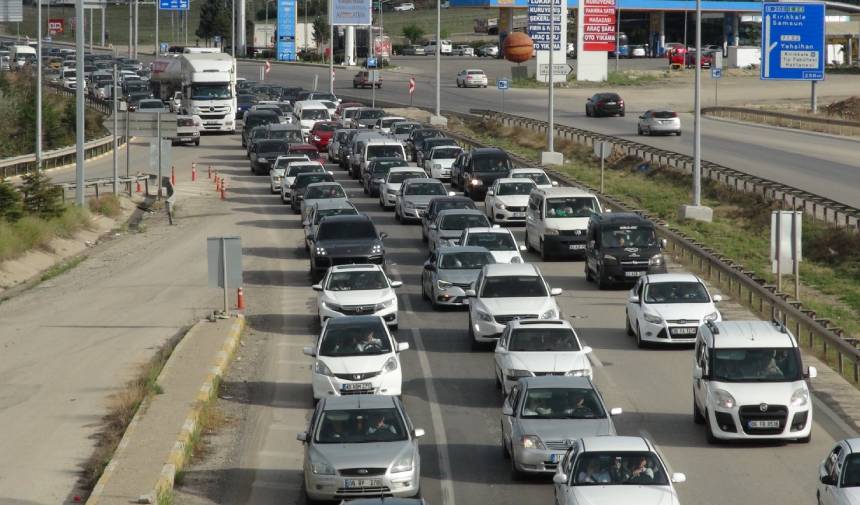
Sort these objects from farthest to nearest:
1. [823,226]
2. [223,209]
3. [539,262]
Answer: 1. [223,209]
2. [823,226]
3. [539,262]

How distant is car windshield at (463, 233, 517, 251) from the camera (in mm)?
32250

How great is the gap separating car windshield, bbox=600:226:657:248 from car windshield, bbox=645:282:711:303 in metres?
5.58

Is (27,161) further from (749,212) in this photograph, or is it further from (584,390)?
(584,390)

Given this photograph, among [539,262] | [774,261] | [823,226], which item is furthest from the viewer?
[823,226]

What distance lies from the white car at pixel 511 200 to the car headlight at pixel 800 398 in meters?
22.1

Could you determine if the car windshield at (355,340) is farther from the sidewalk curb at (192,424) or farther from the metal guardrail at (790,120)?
the metal guardrail at (790,120)

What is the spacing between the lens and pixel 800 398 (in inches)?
747

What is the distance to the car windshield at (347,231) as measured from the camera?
3319 centimetres

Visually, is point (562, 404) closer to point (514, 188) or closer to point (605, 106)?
point (514, 188)

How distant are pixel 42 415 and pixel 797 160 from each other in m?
42.0

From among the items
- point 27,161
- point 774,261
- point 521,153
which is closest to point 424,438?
point 774,261

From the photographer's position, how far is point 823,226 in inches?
1599

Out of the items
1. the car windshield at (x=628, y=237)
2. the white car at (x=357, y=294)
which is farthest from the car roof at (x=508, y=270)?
the car windshield at (x=628, y=237)

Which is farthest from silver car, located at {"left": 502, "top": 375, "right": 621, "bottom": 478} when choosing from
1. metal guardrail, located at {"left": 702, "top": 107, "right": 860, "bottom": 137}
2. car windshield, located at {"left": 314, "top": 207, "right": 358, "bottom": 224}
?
metal guardrail, located at {"left": 702, "top": 107, "right": 860, "bottom": 137}
